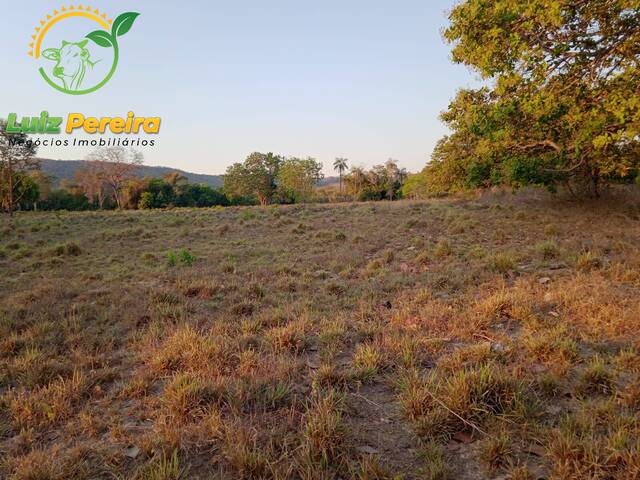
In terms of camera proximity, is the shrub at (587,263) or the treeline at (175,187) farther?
the treeline at (175,187)

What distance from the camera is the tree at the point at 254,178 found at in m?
65.5

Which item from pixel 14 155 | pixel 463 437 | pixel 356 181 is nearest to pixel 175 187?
pixel 14 155

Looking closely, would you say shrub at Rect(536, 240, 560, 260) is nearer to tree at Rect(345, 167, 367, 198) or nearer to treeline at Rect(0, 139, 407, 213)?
treeline at Rect(0, 139, 407, 213)

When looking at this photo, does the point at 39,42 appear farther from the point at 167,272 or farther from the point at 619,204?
the point at 619,204

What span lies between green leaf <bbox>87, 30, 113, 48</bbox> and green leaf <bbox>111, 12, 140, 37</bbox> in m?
0.35

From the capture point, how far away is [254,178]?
6638 cm

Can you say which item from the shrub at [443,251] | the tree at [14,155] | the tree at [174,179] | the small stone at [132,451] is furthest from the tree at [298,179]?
the small stone at [132,451]

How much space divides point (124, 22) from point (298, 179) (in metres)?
50.6

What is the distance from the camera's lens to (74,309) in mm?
5910

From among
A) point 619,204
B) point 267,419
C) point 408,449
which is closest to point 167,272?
point 267,419

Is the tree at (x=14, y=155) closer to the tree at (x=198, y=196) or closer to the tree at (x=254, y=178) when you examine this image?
the tree at (x=198, y=196)

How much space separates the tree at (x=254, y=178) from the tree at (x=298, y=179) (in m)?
2.42

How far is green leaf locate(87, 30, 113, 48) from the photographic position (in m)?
15.0

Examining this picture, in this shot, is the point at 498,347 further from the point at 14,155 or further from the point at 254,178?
the point at 254,178
